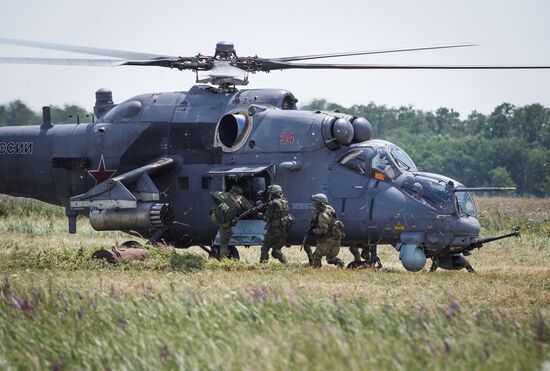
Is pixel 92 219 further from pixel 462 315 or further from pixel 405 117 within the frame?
pixel 405 117

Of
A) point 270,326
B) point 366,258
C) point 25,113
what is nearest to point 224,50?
point 366,258

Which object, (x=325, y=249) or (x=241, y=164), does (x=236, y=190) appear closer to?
(x=241, y=164)

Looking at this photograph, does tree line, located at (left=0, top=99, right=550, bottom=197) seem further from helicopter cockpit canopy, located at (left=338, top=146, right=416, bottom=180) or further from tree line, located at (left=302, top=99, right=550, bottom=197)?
helicopter cockpit canopy, located at (left=338, top=146, right=416, bottom=180)

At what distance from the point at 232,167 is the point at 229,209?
1059 mm

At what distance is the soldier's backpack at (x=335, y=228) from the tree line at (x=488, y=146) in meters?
39.7

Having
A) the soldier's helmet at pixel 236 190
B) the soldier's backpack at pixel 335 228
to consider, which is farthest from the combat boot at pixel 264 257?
the soldier's backpack at pixel 335 228

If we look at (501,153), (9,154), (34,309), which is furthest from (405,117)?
(34,309)

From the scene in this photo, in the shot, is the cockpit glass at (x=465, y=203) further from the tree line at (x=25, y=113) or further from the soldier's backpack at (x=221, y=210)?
the tree line at (x=25, y=113)

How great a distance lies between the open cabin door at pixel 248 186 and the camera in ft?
64.5

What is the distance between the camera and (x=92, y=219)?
2006cm

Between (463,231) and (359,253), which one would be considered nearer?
(463,231)

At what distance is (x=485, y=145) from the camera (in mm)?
71312

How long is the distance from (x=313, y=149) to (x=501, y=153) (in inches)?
2074

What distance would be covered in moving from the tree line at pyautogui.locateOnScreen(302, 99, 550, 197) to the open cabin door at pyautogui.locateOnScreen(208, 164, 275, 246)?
39.4 meters
